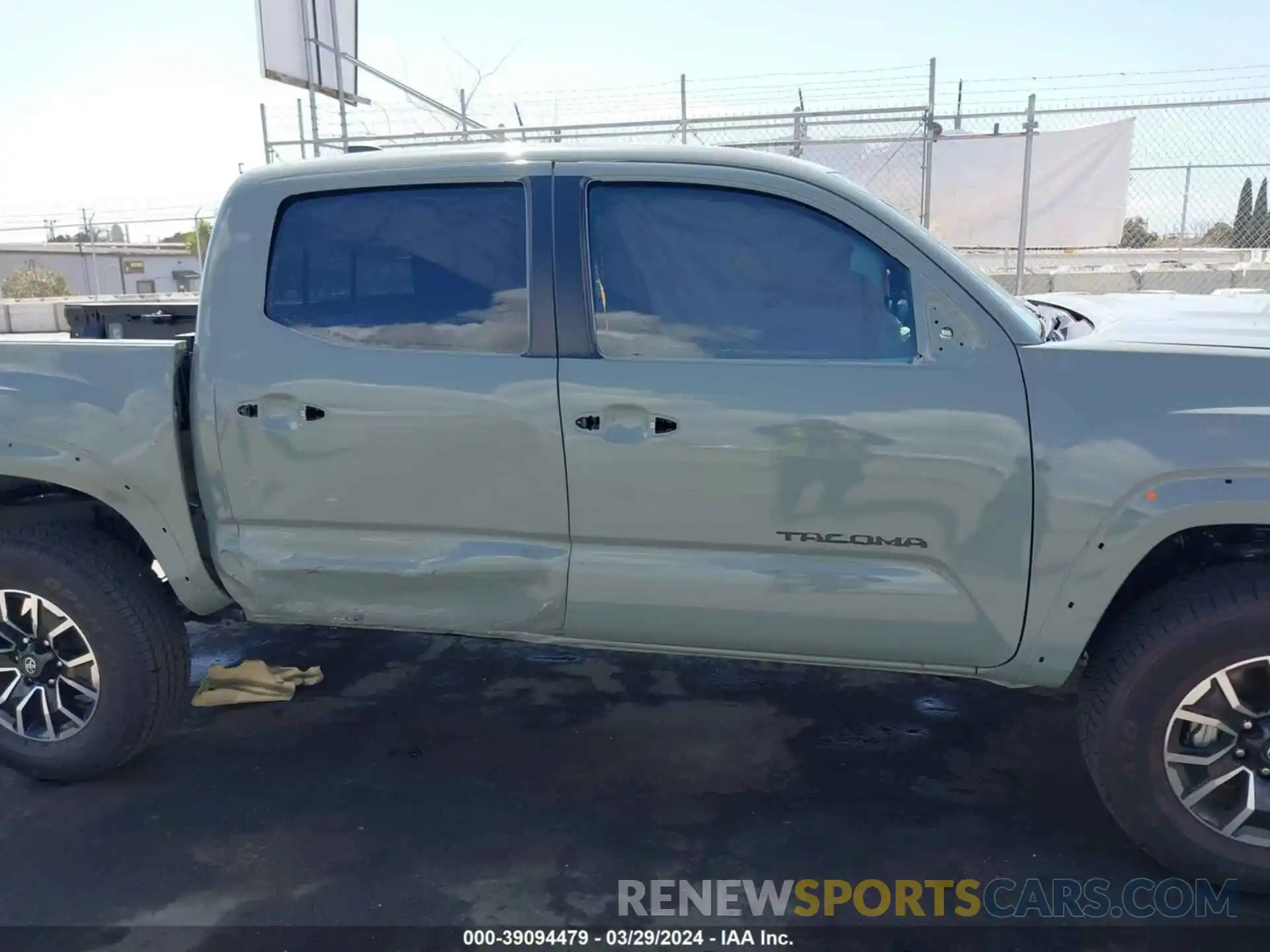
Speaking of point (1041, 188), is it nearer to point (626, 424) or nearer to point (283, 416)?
point (626, 424)

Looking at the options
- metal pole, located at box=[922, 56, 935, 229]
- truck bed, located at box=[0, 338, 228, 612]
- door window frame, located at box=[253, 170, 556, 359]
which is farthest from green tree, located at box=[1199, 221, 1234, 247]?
truck bed, located at box=[0, 338, 228, 612]

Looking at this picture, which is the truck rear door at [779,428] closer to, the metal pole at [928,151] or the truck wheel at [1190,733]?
the truck wheel at [1190,733]

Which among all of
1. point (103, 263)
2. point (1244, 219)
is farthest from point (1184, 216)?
Result: point (103, 263)

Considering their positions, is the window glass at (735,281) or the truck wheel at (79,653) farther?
the truck wheel at (79,653)

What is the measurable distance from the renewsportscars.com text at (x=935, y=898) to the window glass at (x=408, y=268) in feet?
5.54

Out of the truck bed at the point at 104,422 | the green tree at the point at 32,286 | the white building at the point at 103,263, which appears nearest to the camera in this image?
the truck bed at the point at 104,422

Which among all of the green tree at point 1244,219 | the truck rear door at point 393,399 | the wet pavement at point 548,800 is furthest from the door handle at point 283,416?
the green tree at point 1244,219

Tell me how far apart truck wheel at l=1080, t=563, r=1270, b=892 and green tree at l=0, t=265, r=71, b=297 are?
Answer: 30725mm

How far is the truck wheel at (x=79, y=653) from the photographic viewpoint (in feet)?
10.7

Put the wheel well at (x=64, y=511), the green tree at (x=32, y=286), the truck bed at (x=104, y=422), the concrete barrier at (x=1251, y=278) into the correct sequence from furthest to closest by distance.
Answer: the green tree at (x=32, y=286)
the concrete barrier at (x=1251, y=278)
the wheel well at (x=64, y=511)
the truck bed at (x=104, y=422)

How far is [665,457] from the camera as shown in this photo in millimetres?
2818

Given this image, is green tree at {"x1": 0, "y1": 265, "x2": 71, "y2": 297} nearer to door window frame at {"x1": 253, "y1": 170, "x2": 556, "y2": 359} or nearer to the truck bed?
the truck bed

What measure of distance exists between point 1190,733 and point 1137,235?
9132 mm

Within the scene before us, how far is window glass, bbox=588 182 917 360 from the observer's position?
279 centimetres
